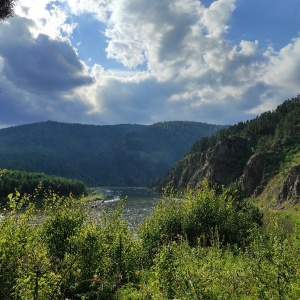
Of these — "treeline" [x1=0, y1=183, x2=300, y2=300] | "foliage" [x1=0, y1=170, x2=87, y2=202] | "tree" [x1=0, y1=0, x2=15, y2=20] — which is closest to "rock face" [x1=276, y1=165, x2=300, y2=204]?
"foliage" [x1=0, y1=170, x2=87, y2=202]

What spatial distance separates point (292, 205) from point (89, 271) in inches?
4511

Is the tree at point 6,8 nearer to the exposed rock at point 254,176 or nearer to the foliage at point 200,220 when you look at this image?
the foliage at point 200,220

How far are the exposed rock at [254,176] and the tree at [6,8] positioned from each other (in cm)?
16151

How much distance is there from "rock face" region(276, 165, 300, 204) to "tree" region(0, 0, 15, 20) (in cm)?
12798

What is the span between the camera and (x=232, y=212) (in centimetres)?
4244

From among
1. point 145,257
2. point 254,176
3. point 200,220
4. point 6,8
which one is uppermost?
point 6,8

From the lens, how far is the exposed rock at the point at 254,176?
165625 millimetres

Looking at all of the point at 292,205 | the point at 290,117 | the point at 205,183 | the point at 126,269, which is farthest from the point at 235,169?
the point at 126,269

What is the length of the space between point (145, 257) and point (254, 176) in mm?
148285

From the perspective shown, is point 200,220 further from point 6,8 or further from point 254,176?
point 254,176

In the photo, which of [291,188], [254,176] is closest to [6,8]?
[291,188]

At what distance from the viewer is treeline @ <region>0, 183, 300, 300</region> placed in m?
13.0

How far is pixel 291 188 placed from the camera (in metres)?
129

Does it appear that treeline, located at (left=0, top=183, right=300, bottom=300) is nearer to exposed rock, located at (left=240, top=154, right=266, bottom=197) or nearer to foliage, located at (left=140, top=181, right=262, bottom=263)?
foliage, located at (left=140, top=181, right=262, bottom=263)
